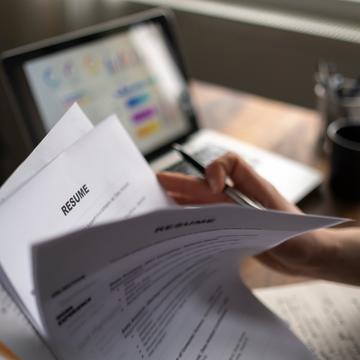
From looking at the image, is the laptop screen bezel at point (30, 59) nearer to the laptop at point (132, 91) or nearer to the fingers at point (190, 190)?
the laptop at point (132, 91)

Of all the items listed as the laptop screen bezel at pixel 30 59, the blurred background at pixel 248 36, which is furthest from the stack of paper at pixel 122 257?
the blurred background at pixel 248 36

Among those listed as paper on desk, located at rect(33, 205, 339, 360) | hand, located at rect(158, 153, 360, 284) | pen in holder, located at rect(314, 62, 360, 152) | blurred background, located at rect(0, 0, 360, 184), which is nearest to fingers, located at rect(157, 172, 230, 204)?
hand, located at rect(158, 153, 360, 284)

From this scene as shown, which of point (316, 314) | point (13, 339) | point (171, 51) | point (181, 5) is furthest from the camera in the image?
point (181, 5)

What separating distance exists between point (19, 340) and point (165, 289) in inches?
5.3

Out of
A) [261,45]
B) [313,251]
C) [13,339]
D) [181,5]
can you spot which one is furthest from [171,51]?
[181,5]

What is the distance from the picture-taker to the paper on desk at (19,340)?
384 millimetres

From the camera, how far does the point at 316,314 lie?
538mm

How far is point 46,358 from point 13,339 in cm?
4

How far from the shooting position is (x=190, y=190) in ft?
1.91

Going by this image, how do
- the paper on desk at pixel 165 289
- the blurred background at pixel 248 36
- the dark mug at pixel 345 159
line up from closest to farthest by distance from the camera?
1. the paper on desk at pixel 165 289
2. the dark mug at pixel 345 159
3. the blurred background at pixel 248 36

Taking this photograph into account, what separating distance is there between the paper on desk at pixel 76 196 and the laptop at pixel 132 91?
0.30 m

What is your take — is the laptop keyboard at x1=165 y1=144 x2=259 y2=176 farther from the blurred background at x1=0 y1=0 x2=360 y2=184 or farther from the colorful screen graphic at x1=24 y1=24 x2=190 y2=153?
the blurred background at x1=0 y1=0 x2=360 y2=184

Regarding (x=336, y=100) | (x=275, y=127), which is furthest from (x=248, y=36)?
(x=336, y=100)

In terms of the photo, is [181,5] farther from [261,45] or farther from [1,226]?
[1,226]
